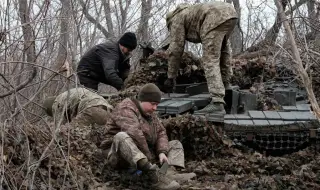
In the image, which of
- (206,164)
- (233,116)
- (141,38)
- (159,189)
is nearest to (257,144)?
(233,116)

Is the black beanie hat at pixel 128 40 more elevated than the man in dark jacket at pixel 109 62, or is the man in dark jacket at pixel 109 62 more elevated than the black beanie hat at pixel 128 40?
the black beanie hat at pixel 128 40

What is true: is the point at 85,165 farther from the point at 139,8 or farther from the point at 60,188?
the point at 139,8

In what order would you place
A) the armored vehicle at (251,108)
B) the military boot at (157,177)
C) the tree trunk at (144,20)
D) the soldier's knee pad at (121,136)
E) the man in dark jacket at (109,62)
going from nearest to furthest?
1. the military boot at (157,177)
2. the soldier's knee pad at (121,136)
3. the armored vehicle at (251,108)
4. the man in dark jacket at (109,62)
5. the tree trunk at (144,20)

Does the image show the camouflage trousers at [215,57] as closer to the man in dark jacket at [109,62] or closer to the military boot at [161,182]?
the man in dark jacket at [109,62]

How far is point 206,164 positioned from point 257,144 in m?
0.96

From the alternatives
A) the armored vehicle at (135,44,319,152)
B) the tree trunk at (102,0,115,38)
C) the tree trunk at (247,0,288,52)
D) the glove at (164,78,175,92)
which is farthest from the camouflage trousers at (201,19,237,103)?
the tree trunk at (102,0,115,38)

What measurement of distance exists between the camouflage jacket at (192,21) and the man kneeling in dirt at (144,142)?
2133mm

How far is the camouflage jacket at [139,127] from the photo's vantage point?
5.60 metres

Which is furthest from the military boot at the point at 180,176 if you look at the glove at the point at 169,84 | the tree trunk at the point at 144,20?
the tree trunk at the point at 144,20

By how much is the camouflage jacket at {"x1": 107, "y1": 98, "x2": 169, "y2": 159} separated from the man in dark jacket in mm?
2936

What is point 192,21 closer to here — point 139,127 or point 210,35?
point 210,35

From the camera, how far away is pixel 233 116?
7184 millimetres

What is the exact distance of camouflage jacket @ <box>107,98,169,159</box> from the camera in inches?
220

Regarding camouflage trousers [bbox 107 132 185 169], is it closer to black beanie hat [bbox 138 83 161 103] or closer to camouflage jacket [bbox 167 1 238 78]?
black beanie hat [bbox 138 83 161 103]
